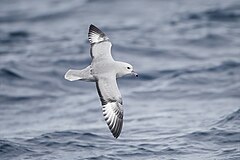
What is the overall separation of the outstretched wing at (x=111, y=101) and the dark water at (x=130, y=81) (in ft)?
3.49

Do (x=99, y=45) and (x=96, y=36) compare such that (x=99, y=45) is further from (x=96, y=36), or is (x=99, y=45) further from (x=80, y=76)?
(x=80, y=76)

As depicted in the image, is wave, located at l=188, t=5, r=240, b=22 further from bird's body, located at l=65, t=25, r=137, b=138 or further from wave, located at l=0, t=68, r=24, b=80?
bird's body, located at l=65, t=25, r=137, b=138

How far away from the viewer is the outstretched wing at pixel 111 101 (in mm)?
10633

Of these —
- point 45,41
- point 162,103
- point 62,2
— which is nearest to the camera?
point 162,103

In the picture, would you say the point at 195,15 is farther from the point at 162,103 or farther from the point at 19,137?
→ the point at 19,137

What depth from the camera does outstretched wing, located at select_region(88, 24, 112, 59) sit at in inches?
454

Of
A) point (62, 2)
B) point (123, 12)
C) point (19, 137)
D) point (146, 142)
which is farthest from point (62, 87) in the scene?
point (62, 2)

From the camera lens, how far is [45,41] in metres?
20.4

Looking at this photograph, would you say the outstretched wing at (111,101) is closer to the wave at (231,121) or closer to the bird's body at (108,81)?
the bird's body at (108,81)

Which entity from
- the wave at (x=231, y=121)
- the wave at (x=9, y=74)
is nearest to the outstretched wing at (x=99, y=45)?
the wave at (x=231, y=121)

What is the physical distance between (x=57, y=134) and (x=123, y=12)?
31.6 feet

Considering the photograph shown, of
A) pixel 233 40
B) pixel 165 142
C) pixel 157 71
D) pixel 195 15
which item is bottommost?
pixel 165 142

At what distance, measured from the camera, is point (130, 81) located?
55.6 ft

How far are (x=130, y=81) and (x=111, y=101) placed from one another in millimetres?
6289
